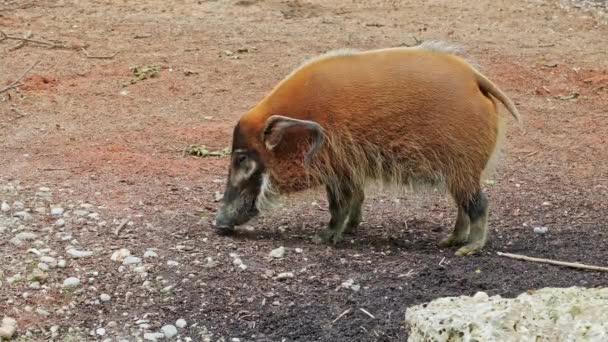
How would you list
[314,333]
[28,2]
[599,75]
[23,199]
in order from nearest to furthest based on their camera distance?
[314,333] < [23,199] < [599,75] < [28,2]

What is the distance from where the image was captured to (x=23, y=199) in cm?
520

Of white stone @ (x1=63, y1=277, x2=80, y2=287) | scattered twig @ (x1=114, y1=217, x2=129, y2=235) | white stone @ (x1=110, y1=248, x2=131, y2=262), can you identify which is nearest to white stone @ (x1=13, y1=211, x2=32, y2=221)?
scattered twig @ (x1=114, y1=217, x2=129, y2=235)

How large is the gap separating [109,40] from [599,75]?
16.9 feet

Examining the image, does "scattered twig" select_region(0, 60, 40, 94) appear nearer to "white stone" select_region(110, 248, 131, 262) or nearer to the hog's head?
the hog's head

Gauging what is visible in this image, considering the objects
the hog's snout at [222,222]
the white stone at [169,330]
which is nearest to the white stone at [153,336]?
the white stone at [169,330]

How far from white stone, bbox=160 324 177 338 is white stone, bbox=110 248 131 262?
0.68 m

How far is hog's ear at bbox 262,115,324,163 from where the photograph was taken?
462 cm

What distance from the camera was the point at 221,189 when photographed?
5.80 meters

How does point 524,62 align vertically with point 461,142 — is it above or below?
below

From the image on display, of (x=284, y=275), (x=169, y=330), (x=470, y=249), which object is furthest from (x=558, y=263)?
(x=169, y=330)

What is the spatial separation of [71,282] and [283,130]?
4.41 feet

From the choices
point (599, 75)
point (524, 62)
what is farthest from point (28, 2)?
point (599, 75)

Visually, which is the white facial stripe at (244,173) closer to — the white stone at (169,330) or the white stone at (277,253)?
the white stone at (277,253)

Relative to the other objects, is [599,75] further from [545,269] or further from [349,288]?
[349,288]
